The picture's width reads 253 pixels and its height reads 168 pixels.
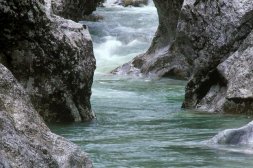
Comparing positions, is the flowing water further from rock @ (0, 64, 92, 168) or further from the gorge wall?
rock @ (0, 64, 92, 168)

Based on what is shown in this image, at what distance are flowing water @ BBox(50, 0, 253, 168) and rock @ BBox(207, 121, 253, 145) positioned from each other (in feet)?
0.47

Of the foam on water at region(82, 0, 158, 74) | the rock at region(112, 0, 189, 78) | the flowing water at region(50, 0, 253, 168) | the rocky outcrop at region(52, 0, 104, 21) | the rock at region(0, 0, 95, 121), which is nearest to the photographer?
the flowing water at region(50, 0, 253, 168)

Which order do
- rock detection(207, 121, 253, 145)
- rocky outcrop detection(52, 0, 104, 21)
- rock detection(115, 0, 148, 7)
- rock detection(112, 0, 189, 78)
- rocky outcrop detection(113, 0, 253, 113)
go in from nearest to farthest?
rock detection(207, 121, 253, 145) < rocky outcrop detection(113, 0, 253, 113) < rocky outcrop detection(52, 0, 104, 21) < rock detection(112, 0, 189, 78) < rock detection(115, 0, 148, 7)

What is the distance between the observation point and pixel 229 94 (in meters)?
11.2

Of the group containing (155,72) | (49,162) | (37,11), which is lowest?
(155,72)

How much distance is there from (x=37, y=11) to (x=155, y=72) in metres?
11.0

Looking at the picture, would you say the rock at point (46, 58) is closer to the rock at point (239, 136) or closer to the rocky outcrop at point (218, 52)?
the rocky outcrop at point (218, 52)

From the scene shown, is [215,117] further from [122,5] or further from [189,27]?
[122,5]

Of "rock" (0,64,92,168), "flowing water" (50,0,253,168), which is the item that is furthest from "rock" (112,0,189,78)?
"rock" (0,64,92,168)

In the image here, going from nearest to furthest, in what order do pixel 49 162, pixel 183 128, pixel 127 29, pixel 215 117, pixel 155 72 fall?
pixel 49 162 < pixel 183 128 < pixel 215 117 < pixel 155 72 < pixel 127 29

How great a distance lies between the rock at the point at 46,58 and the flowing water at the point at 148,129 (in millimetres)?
436

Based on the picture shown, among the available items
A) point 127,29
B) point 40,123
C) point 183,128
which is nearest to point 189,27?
point 183,128

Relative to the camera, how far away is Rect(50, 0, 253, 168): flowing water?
6.65 metres

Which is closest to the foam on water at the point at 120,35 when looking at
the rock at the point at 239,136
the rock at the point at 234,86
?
the rock at the point at 234,86
